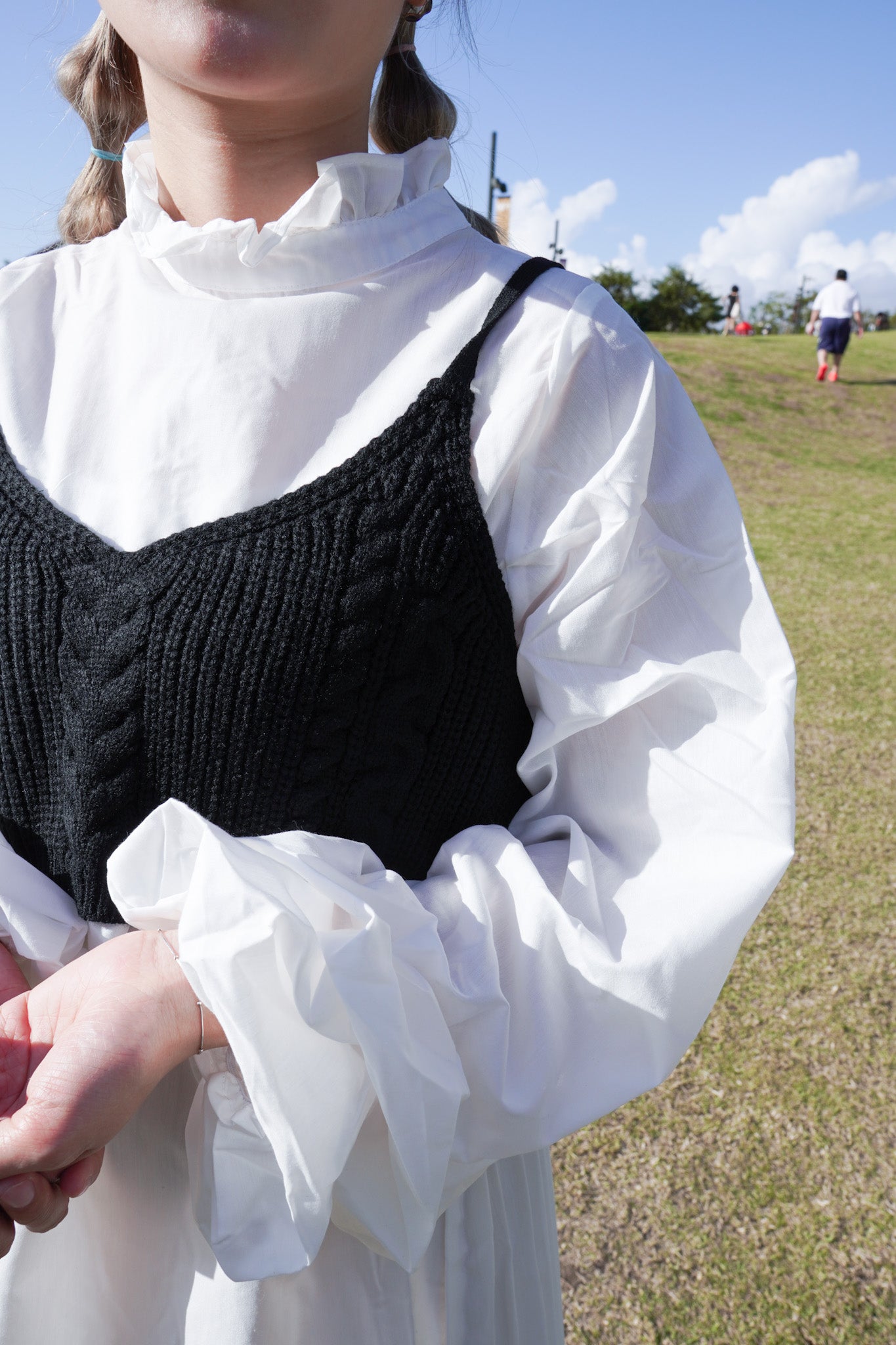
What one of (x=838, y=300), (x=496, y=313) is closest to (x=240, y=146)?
(x=496, y=313)

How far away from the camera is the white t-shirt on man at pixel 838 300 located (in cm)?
1338

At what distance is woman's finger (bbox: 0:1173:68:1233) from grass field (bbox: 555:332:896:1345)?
196cm

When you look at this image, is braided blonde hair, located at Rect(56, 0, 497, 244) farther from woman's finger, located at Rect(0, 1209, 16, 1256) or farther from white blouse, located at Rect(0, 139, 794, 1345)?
woman's finger, located at Rect(0, 1209, 16, 1256)

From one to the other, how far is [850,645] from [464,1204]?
593 cm

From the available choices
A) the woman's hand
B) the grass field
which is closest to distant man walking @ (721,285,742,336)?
the grass field

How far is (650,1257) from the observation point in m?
2.46

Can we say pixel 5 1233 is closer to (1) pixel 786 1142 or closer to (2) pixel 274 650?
(2) pixel 274 650

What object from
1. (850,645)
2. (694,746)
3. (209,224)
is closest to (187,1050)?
(694,746)

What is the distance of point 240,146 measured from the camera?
3.39ft

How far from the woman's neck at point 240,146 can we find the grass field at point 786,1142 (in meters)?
2.43

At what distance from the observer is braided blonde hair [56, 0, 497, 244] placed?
1.27m

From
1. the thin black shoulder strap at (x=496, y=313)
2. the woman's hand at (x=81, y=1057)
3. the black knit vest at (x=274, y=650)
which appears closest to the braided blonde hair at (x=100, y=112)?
the black knit vest at (x=274, y=650)

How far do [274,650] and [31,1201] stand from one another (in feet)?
1.60

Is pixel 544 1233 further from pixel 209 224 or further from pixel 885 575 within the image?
pixel 885 575
